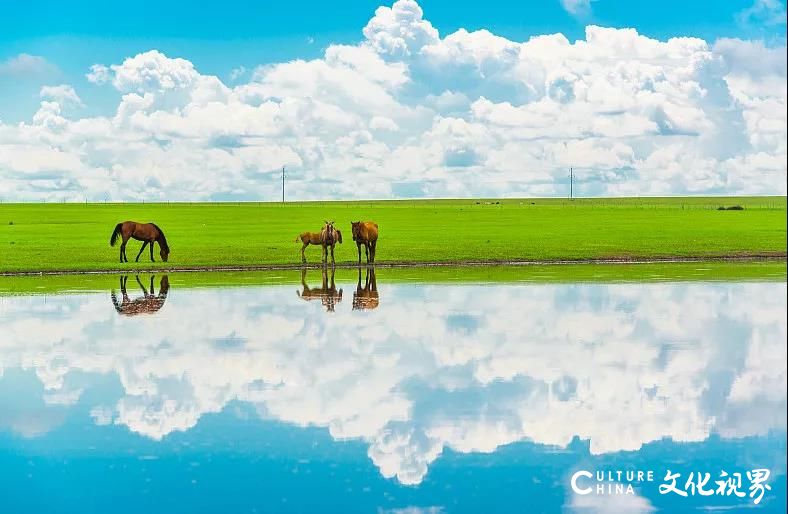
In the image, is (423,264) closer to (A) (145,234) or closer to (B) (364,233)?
(B) (364,233)

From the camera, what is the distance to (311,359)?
62.2ft

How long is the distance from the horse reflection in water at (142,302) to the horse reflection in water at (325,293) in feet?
12.9

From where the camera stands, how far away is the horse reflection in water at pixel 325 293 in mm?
28797

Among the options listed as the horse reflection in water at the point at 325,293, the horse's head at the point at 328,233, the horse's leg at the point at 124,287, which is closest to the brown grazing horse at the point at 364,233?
the horse's head at the point at 328,233

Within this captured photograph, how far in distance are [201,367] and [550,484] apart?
815 centimetres

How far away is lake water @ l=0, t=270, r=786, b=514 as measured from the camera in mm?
11469

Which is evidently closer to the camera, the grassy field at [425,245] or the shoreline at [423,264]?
the shoreline at [423,264]

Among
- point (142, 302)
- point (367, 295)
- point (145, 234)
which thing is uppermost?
point (145, 234)

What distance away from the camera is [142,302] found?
29.2 meters

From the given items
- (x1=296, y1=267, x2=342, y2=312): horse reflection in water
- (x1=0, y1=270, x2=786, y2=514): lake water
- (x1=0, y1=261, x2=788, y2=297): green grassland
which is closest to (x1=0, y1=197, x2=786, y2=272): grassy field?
(x1=0, y1=261, x2=788, y2=297): green grassland

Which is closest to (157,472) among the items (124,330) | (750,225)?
(124,330)

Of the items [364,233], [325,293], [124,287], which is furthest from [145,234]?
[325,293]

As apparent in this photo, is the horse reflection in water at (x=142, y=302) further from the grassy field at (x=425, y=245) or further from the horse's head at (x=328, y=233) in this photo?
the grassy field at (x=425, y=245)

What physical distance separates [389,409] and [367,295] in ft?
52.5
